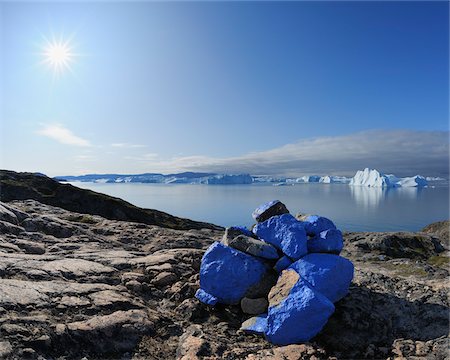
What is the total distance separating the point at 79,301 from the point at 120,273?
3307mm

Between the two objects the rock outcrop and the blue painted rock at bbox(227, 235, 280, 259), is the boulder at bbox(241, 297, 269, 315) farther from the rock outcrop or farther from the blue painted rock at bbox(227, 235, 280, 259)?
the rock outcrop

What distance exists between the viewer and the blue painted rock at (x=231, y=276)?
1175cm

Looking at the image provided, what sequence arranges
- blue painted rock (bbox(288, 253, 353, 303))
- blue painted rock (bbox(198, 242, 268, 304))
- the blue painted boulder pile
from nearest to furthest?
the blue painted boulder pile
blue painted rock (bbox(288, 253, 353, 303))
blue painted rock (bbox(198, 242, 268, 304))

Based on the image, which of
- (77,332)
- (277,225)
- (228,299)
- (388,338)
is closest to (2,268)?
(77,332)

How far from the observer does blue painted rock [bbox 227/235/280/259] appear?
12.4 m

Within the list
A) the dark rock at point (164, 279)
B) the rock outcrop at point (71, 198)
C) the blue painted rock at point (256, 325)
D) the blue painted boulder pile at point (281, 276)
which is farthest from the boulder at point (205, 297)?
the rock outcrop at point (71, 198)

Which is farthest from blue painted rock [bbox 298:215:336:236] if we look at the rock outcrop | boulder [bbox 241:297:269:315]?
the rock outcrop

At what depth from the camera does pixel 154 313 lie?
10.6 metres

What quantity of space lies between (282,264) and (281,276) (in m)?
0.80

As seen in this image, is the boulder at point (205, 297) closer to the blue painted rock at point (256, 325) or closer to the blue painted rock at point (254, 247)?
the blue painted rock at point (256, 325)

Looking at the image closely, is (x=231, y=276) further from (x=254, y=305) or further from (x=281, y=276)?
(x=281, y=276)

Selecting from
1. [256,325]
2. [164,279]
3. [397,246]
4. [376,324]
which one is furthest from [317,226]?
[397,246]

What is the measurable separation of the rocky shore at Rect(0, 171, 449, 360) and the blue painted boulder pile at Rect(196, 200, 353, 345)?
19.1 inches

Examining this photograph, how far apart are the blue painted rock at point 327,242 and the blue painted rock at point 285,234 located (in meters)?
0.49
